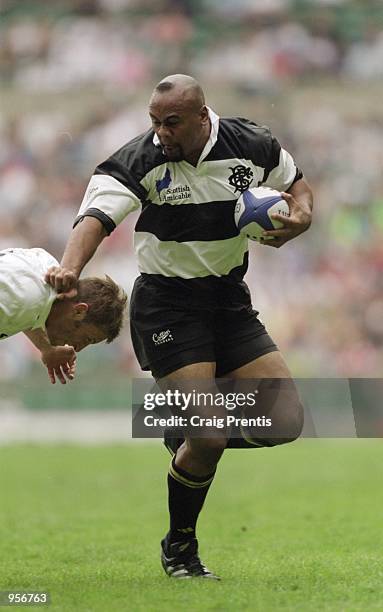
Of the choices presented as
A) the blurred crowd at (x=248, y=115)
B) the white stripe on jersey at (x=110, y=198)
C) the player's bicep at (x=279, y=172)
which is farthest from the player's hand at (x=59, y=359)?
the blurred crowd at (x=248, y=115)

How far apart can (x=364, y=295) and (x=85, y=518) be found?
11.8 m

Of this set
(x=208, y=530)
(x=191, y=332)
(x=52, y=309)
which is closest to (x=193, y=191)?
(x=191, y=332)

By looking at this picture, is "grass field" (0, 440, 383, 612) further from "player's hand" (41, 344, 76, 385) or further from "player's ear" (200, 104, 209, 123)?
"player's ear" (200, 104, 209, 123)

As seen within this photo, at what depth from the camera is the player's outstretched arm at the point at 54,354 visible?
5.85 m

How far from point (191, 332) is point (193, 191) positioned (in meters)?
0.77

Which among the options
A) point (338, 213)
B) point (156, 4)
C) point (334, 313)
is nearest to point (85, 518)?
point (334, 313)

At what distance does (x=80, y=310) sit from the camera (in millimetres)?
5719

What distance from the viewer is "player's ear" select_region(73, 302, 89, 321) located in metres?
5.69

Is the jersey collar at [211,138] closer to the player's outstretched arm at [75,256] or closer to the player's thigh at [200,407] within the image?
the player's outstretched arm at [75,256]

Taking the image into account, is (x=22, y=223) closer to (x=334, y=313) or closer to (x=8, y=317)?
(x=334, y=313)

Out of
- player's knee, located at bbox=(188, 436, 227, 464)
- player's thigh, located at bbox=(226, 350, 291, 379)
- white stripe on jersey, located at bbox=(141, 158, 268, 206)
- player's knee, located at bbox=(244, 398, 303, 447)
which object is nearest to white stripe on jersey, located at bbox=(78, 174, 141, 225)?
white stripe on jersey, located at bbox=(141, 158, 268, 206)

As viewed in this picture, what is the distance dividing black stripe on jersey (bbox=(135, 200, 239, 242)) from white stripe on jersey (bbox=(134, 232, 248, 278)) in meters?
0.04

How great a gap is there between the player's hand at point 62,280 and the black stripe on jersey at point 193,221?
2.83 feet

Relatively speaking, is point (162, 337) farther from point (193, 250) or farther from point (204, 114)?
point (204, 114)
